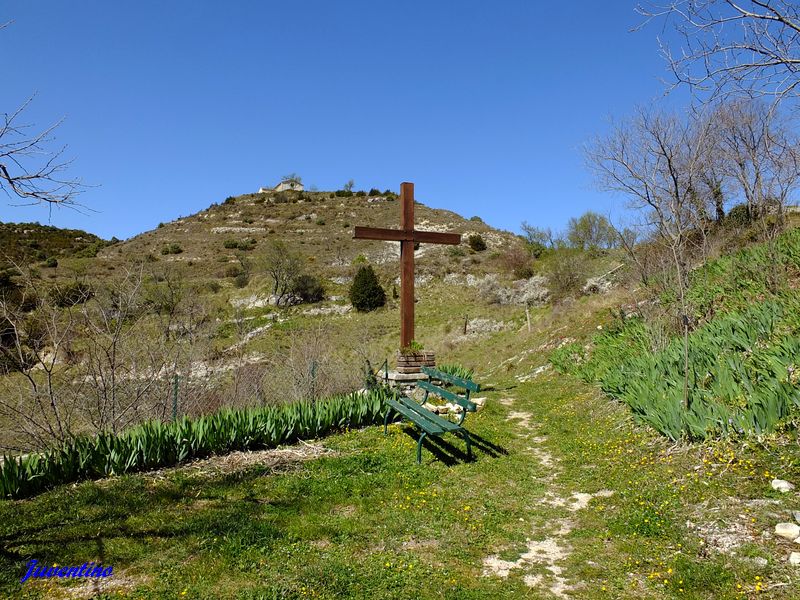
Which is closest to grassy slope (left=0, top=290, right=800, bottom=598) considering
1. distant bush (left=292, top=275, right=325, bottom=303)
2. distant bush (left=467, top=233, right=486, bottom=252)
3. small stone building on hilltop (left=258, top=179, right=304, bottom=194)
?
distant bush (left=292, top=275, right=325, bottom=303)

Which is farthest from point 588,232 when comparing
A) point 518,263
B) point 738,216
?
point 738,216

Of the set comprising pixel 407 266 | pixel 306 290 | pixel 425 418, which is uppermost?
pixel 306 290

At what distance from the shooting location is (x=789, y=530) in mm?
3244

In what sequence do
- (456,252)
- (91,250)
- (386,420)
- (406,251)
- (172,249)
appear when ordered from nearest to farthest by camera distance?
(386,420)
(406,251)
(456,252)
(91,250)
(172,249)

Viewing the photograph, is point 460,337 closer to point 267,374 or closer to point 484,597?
point 267,374

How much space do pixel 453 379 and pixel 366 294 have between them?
73.2ft

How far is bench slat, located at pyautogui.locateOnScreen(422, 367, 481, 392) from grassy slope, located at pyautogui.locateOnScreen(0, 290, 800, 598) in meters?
0.88

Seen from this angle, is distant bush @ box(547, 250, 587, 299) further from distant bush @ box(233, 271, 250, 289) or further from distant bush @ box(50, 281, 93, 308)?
distant bush @ box(233, 271, 250, 289)

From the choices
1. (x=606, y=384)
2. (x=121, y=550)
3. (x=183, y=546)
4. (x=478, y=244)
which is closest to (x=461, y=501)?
(x=183, y=546)

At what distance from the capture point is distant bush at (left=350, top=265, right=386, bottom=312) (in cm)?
2878

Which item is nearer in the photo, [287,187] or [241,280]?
[241,280]

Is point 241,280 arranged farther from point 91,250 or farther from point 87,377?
point 87,377

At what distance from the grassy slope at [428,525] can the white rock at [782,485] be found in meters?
0.10

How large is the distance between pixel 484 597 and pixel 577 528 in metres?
1.43
